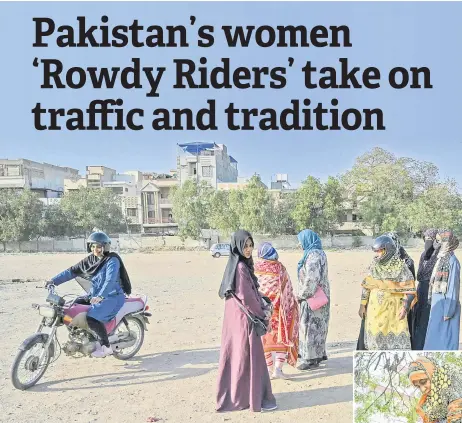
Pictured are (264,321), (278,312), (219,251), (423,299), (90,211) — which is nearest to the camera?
(264,321)

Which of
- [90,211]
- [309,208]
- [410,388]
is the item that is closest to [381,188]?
[309,208]

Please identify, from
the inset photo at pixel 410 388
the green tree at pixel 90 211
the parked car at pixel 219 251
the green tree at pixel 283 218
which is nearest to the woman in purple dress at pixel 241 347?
the inset photo at pixel 410 388

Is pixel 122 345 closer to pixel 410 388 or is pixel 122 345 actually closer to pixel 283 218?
pixel 410 388

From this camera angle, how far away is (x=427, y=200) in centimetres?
3716

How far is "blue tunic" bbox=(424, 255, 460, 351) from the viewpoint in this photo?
4711 mm

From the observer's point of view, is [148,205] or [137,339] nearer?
[137,339]

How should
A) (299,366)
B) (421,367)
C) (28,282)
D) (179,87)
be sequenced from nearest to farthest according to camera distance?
(421,367) < (299,366) < (179,87) < (28,282)

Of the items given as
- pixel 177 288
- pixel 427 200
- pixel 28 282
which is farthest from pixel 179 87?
pixel 427 200

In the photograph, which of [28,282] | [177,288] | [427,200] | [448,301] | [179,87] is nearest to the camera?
[448,301]

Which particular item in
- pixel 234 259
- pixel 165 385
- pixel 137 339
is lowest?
pixel 165 385

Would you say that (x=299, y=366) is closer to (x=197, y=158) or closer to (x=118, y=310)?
(x=118, y=310)

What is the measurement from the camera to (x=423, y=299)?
17.0 ft

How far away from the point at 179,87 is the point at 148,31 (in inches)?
31.6

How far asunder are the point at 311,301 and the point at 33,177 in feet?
173
